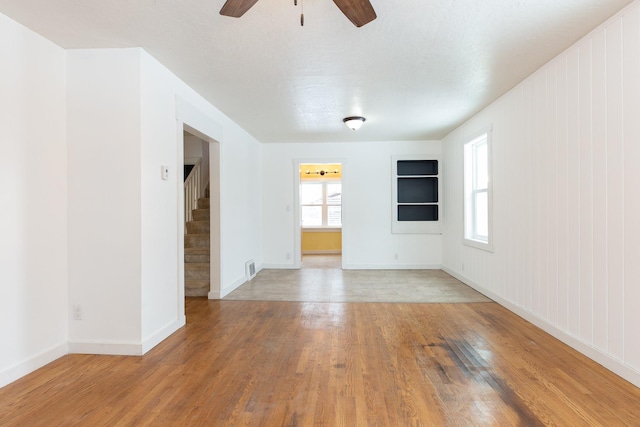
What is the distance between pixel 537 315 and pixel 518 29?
2.58 metres

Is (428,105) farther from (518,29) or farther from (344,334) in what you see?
(344,334)

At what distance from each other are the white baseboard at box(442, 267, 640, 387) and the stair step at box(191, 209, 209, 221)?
14.7 ft

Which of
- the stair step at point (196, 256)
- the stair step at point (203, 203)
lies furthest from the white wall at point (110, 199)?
the stair step at point (203, 203)

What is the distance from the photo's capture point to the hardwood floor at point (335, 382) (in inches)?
75.7

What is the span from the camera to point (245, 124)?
5.29 meters

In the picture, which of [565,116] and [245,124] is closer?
[565,116]

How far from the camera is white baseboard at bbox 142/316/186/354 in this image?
2850 mm

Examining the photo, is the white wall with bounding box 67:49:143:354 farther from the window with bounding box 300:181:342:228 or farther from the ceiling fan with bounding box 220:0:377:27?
the window with bounding box 300:181:342:228

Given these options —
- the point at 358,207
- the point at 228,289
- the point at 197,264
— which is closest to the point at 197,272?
the point at 197,264

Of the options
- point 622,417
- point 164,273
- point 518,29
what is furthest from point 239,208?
point 622,417

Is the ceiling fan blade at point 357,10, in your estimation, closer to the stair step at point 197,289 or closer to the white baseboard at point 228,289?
the white baseboard at point 228,289

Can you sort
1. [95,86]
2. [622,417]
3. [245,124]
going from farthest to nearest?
[245,124]
[95,86]
[622,417]

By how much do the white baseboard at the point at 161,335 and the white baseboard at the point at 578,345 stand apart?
138 inches

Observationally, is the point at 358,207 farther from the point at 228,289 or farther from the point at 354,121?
the point at 228,289
